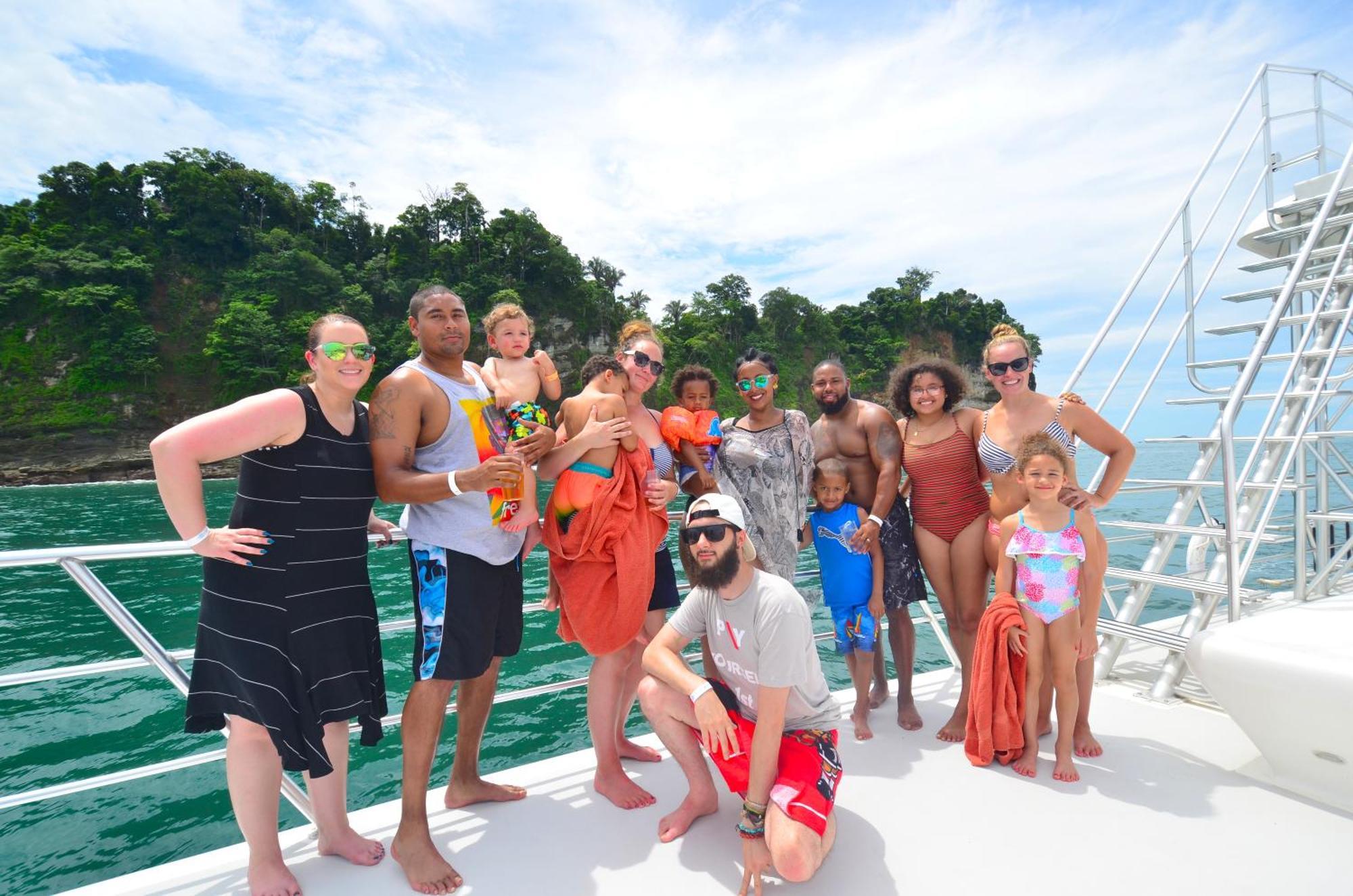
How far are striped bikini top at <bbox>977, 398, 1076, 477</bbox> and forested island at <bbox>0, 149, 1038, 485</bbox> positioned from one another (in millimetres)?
32495

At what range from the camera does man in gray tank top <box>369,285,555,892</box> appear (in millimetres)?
1969

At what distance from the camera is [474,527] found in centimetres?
213

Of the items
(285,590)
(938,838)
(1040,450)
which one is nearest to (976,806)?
(938,838)

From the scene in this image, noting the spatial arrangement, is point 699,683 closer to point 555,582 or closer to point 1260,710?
point 555,582

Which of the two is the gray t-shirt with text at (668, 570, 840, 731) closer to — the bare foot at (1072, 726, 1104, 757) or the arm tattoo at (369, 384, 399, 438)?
the arm tattoo at (369, 384, 399, 438)

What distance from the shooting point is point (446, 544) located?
6.86ft

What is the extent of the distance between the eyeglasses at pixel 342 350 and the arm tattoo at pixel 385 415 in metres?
0.15

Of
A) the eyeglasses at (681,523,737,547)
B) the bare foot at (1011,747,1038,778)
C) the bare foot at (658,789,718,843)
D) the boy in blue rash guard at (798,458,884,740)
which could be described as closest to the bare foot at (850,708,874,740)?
the boy in blue rash guard at (798,458,884,740)

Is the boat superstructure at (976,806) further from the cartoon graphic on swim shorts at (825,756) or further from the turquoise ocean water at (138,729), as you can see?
the turquoise ocean water at (138,729)

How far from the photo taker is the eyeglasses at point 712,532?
78.9 inches

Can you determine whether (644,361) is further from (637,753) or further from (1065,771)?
(1065,771)

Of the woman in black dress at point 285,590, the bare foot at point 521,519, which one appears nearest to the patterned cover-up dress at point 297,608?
the woman in black dress at point 285,590

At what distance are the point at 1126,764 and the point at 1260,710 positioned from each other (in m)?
0.53

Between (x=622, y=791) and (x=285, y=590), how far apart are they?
4.43 ft
